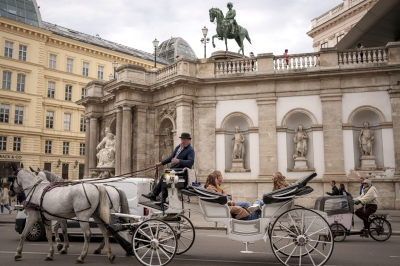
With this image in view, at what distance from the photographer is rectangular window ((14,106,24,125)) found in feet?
144

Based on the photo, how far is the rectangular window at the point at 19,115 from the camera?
43781mm

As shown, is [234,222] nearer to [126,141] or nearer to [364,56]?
[364,56]

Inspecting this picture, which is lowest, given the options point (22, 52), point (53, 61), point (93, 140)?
point (93, 140)

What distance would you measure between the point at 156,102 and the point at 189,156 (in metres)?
15.7

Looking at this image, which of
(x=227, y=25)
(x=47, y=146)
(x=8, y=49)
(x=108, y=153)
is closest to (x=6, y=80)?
(x=8, y=49)

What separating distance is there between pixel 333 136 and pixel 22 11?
41.0 meters

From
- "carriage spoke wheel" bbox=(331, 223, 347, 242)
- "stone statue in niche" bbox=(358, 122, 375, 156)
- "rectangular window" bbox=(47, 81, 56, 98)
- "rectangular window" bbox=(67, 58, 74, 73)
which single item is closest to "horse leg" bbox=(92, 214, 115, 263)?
"carriage spoke wheel" bbox=(331, 223, 347, 242)

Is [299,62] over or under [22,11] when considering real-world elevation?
under

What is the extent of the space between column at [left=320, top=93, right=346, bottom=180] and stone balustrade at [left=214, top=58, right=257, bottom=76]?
4.13 m

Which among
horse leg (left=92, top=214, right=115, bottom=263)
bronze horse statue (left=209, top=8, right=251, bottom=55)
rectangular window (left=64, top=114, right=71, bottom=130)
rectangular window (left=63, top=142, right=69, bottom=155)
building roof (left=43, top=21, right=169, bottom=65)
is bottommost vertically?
horse leg (left=92, top=214, right=115, bottom=263)

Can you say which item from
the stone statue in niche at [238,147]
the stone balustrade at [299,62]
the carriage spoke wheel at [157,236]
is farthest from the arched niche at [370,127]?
the carriage spoke wheel at [157,236]

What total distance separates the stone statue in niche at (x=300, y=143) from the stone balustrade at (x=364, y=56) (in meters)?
4.13

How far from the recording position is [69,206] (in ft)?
27.2

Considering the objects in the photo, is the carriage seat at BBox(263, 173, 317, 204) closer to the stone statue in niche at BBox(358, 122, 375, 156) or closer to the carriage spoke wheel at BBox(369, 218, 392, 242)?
the carriage spoke wheel at BBox(369, 218, 392, 242)
